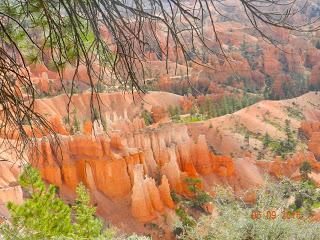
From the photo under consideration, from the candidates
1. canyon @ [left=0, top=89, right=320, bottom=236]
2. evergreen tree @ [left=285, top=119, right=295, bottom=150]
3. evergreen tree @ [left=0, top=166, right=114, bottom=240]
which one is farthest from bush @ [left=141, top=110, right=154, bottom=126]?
evergreen tree @ [left=0, top=166, right=114, bottom=240]

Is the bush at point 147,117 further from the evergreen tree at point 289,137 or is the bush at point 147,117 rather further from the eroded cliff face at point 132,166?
the eroded cliff face at point 132,166

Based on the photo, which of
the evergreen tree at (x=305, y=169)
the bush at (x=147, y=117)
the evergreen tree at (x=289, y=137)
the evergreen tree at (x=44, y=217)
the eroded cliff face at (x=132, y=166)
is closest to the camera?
the evergreen tree at (x=44, y=217)

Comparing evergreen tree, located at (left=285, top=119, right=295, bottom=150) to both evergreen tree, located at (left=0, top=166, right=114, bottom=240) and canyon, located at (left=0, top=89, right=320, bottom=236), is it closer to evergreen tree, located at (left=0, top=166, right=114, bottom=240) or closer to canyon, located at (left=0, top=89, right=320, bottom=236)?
canyon, located at (left=0, top=89, right=320, bottom=236)

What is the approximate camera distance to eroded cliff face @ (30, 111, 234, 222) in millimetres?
23562

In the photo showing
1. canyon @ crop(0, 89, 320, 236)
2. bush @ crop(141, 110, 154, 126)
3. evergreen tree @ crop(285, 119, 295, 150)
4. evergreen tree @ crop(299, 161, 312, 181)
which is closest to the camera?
canyon @ crop(0, 89, 320, 236)

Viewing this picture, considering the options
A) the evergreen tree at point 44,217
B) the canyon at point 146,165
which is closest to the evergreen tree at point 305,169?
the canyon at point 146,165

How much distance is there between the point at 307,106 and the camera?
51.6 m

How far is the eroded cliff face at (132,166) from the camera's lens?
23.6 meters

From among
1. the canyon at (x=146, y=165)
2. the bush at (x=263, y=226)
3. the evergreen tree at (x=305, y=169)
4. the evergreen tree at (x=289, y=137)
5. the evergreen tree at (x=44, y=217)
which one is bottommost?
the evergreen tree at (x=289, y=137)

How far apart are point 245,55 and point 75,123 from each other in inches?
1518

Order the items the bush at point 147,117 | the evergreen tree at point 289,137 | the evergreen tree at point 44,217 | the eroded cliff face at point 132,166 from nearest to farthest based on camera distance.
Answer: the evergreen tree at point 44,217 → the eroded cliff face at point 132,166 → the evergreen tree at point 289,137 → the bush at point 147,117

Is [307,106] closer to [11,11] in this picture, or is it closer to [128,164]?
[128,164]

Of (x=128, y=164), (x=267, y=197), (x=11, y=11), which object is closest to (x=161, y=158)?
(x=128, y=164)

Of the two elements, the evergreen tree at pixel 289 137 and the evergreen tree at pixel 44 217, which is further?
the evergreen tree at pixel 289 137
